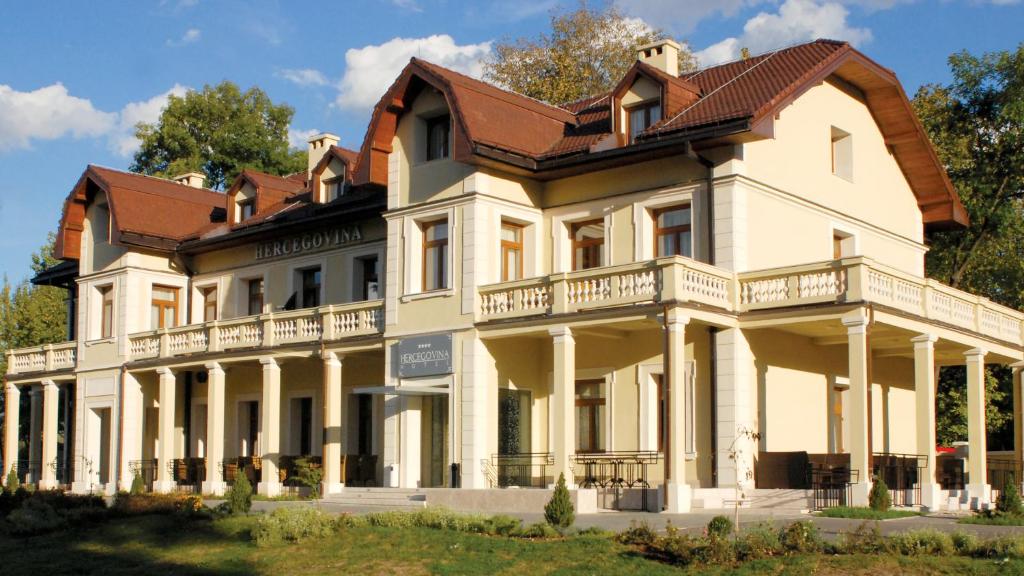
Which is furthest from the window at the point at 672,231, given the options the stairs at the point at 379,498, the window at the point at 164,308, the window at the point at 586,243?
the window at the point at 164,308

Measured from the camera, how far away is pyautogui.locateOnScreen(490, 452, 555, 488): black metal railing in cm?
2716

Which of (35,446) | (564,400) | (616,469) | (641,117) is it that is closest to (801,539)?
(564,400)

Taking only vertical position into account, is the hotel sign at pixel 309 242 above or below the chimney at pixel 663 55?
below

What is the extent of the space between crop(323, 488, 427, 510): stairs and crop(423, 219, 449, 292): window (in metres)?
4.43

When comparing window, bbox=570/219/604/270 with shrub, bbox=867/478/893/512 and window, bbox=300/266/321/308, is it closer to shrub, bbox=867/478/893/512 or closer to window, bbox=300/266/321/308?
shrub, bbox=867/478/893/512

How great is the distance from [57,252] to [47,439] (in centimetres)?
559

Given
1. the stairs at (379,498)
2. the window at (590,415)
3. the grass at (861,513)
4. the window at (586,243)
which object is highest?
the window at (586,243)

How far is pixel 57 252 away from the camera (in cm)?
3897

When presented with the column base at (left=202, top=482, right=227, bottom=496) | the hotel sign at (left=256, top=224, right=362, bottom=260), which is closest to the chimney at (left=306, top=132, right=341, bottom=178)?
the hotel sign at (left=256, top=224, right=362, bottom=260)

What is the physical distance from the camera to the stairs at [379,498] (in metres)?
26.2

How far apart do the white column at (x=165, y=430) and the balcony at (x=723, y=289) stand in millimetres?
11855

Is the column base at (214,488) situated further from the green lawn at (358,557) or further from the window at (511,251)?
the green lawn at (358,557)

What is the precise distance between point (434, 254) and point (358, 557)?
11.7 m

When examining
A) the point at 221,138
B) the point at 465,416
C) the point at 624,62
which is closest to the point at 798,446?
the point at 465,416
